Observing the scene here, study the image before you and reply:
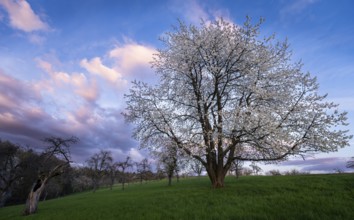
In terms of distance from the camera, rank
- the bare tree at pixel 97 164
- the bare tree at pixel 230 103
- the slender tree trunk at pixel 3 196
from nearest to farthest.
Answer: the bare tree at pixel 230 103
the slender tree trunk at pixel 3 196
the bare tree at pixel 97 164

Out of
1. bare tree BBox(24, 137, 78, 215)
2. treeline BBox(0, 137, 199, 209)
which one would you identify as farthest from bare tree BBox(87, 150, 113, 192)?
bare tree BBox(24, 137, 78, 215)

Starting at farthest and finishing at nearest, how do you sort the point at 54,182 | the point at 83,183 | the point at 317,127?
the point at 83,183, the point at 54,182, the point at 317,127

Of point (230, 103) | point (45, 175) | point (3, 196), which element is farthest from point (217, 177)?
point (3, 196)

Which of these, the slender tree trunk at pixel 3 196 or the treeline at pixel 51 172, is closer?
the treeline at pixel 51 172

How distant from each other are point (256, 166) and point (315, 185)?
17.1ft

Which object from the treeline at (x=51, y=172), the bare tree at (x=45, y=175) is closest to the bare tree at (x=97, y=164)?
the treeline at (x=51, y=172)

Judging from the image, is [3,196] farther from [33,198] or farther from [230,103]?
[230,103]

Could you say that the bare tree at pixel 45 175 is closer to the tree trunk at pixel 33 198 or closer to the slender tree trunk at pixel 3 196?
the tree trunk at pixel 33 198

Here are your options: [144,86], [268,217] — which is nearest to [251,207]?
[268,217]

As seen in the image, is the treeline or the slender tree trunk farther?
the slender tree trunk

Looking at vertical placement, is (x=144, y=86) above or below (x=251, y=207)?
above

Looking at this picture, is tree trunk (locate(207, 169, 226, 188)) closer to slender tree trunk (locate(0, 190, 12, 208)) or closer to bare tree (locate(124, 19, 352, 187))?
bare tree (locate(124, 19, 352, 187))

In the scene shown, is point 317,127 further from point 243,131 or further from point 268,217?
point 268,217

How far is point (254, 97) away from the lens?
22.2 m
